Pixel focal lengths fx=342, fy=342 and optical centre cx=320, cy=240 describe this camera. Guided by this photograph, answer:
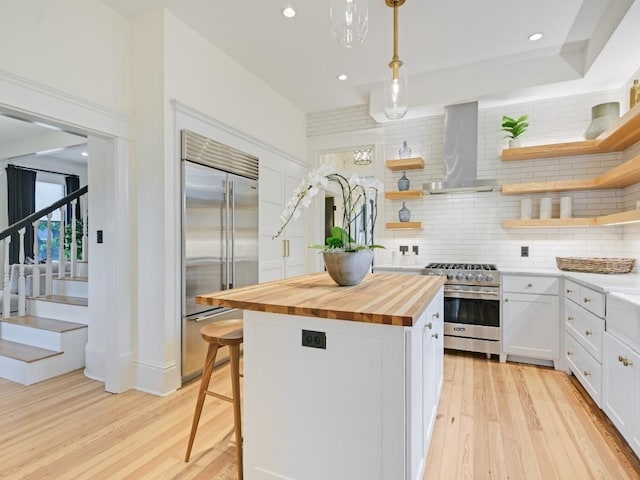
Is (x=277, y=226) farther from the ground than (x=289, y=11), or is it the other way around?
(x=289, y=11)

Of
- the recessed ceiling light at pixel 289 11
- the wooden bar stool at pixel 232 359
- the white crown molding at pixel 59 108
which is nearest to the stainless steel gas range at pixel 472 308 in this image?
the wooden bar stool at pixel 232 359

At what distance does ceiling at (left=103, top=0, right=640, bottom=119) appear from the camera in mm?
2691

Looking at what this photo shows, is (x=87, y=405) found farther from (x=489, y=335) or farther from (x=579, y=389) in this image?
(x=579, y=389)

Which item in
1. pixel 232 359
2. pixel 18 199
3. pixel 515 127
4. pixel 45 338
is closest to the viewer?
pixel 232 359

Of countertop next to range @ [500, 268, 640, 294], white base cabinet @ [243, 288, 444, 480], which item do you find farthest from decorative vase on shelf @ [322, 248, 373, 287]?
countertop next to range @ [500, 268, 640, 294]

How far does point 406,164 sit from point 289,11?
84.8 inches

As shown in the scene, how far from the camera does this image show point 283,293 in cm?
169

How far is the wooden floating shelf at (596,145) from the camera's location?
9.16 feet

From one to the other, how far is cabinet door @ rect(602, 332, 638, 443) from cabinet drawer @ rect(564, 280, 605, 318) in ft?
0.67

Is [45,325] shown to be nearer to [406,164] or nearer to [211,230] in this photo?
[211,230]

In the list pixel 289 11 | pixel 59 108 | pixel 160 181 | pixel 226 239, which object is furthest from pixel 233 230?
pixel 289 11

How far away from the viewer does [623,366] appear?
195 centimetres

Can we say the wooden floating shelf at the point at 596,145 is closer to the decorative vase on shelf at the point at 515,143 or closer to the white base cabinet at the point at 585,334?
the decorative vase on shelf at the point at 515,143

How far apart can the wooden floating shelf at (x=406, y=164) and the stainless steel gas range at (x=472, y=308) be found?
135cm
